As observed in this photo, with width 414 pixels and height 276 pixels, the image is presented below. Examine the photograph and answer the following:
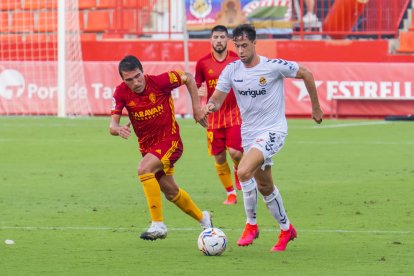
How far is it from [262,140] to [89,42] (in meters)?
20.9

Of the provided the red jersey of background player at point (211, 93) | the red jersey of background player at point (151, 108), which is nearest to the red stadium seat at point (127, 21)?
the red jersey of background player at point (211, 93)

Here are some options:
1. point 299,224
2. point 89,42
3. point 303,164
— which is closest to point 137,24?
point 89,42

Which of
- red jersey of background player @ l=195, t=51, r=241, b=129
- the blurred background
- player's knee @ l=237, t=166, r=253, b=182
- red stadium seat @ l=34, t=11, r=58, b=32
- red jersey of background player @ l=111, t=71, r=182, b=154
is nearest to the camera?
player's knee @ l=237, t=166, r=253, b=182

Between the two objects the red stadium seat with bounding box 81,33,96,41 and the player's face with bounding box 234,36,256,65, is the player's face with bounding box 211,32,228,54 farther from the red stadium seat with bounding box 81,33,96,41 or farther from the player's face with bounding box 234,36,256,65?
the red stadium seat with bounding box 81,33,96,41

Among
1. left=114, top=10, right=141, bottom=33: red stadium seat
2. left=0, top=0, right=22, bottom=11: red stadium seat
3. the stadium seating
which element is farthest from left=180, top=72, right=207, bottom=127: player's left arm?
the stadium seating

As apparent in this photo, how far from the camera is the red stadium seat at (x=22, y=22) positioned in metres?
30.8

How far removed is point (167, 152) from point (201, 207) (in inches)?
112

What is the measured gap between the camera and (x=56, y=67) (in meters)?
28.1

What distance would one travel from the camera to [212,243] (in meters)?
8.86

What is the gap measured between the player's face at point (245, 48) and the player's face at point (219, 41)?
3702mm

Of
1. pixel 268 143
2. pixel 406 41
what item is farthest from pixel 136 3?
pixel 268 143

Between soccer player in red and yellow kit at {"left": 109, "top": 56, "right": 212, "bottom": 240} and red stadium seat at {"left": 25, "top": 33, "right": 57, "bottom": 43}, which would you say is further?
red stadium seat at {"left": 25, "top": 33, "right": 57, "bottom": 43}

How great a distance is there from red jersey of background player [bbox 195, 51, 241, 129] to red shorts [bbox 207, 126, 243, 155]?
0.06m

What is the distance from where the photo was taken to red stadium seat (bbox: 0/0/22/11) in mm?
31188
